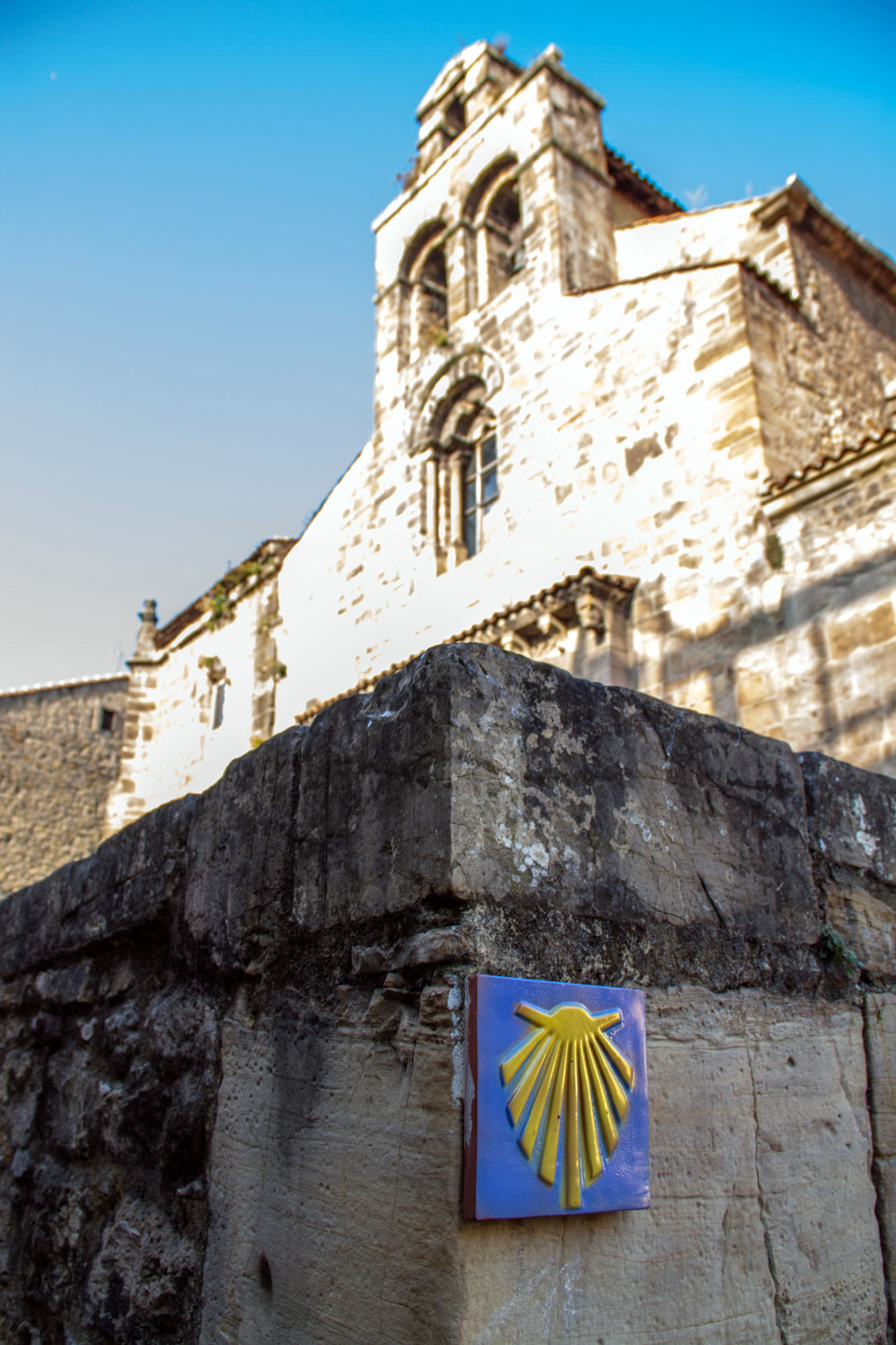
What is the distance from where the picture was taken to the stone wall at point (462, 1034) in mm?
1383

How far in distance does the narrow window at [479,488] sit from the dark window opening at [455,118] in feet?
14.4

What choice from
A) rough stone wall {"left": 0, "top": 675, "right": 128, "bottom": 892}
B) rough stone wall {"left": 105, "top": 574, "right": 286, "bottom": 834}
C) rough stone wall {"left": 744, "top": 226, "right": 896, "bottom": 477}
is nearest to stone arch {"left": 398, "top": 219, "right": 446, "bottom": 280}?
rough stone wall {"left": 105, "top": 574, "right": 286, "bottom": 834}

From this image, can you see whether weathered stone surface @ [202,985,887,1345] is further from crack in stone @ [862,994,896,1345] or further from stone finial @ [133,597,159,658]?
stone finial @ [133,597,159,658]

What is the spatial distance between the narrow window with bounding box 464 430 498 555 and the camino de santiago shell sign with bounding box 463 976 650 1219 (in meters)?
7.60

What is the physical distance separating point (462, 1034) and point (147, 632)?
609 inches

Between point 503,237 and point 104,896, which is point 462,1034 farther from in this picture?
point 503,237

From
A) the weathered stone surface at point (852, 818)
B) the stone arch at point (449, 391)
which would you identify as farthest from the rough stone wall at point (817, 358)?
the weathered stone surface at point (852, 818)

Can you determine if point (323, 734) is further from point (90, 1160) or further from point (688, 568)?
point (688, 568)

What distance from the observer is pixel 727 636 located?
636 centimetres

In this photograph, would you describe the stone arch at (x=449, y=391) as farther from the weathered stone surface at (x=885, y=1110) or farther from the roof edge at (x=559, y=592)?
the weathered stone surface at (x=885, y=1110)

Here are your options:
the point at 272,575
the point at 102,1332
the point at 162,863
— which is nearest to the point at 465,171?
the point at 272,575

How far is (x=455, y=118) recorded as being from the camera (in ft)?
37.3

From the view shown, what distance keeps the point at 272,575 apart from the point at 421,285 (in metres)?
3.91

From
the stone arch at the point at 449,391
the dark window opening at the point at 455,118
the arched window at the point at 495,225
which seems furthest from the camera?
the dark window opening at the point at 455,118
